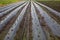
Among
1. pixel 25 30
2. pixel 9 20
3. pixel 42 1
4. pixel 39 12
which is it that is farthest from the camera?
pixel 42 1

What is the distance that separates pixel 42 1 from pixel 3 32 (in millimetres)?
2074

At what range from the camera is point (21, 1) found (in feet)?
11.8

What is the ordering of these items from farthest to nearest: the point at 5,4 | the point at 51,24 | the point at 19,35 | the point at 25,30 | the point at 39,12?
the point at 5,4, the point at 39,12, the point at 51,24, the point at 25,30, the point at 19,35

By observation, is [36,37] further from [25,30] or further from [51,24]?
[51,24]

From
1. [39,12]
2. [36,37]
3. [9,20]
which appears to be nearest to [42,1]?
[39,12]

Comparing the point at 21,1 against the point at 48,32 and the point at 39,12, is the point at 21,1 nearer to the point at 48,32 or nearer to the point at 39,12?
the point at 39,12

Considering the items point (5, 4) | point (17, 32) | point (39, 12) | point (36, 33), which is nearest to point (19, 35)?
point (17, 32)

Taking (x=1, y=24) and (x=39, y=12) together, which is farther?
(x=39, y=12)

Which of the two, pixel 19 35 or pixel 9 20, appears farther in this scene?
pixel 9 20

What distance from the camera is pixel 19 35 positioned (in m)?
1.66

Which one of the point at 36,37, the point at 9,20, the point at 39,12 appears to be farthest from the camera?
the point at 39,12

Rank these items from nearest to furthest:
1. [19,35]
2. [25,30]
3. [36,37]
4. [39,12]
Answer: [36,37] → [19,35] → [25,30] → [39,12]

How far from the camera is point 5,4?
10.7 feet

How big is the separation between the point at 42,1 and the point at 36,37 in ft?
7.28
